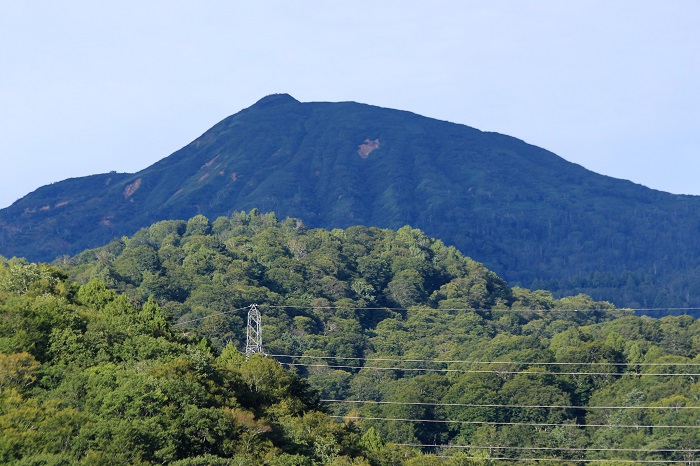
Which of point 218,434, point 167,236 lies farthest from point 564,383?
point 167,236

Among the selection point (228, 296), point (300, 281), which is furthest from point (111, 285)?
point (300, 281)

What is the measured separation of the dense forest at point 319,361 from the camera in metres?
50.5

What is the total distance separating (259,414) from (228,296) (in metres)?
72.2

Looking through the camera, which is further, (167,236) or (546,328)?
(167,236)

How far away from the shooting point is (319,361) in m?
121

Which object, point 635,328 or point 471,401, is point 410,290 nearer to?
point 635,328

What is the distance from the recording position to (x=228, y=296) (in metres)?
130

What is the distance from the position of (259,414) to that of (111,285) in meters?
76.1

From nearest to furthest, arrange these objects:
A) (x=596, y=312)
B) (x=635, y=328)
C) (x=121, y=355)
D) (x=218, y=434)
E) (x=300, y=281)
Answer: (x=218, y=434), (x=121, y=355), (x=635, y=328), (x=300, y=281), (x=596, y=312)

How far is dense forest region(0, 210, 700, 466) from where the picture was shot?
50.5m

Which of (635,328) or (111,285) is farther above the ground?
(111,285)

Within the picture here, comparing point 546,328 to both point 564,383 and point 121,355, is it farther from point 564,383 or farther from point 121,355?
point 121,355

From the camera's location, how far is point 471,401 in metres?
99.8

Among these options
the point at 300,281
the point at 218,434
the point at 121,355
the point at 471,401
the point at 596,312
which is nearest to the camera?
the point at 218,434
